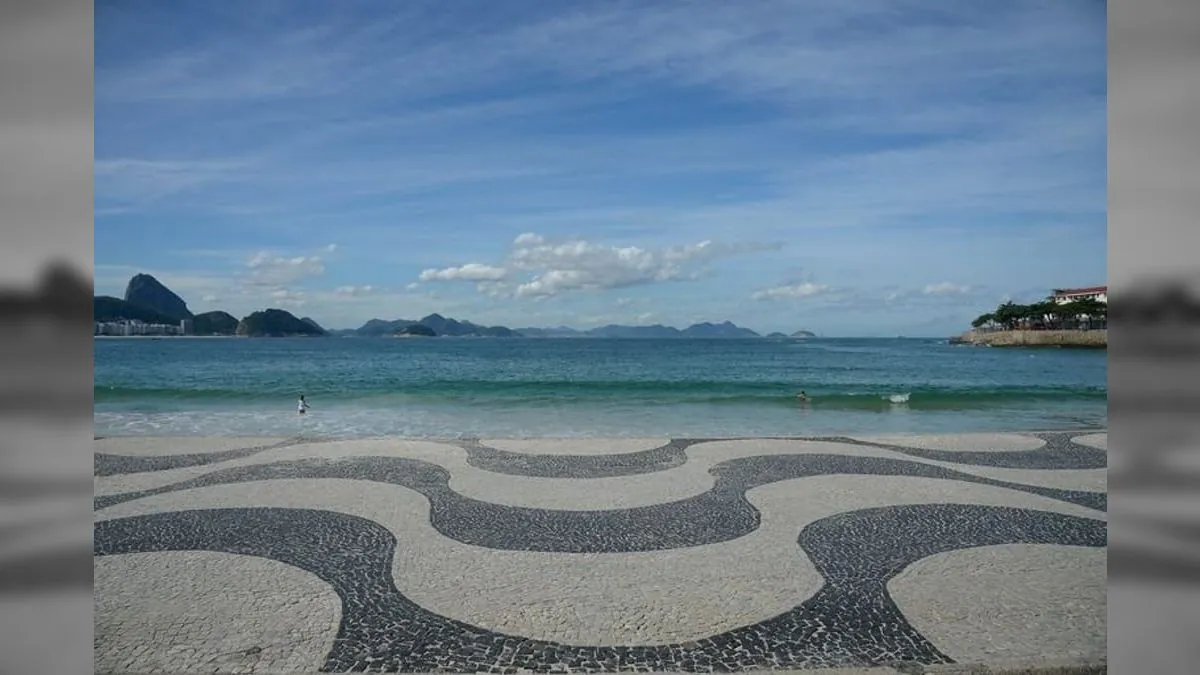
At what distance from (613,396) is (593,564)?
58.8 feet

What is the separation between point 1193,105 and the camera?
1323 millimetres

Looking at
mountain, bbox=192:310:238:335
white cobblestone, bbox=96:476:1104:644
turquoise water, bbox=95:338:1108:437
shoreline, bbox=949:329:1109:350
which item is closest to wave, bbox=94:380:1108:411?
turquoise water, bbox=95:338:1108:437

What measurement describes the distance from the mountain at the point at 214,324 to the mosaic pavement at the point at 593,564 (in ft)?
336

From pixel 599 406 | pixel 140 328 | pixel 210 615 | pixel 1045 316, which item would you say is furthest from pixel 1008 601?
pixel 140 328

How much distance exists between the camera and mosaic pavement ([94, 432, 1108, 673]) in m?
3.92

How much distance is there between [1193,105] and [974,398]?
76.1ft

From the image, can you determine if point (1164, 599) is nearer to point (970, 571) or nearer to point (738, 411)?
point (970, 571)

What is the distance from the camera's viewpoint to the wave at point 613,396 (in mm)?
20672

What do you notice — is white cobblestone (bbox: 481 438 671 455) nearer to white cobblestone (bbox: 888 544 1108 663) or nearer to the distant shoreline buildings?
white cobblestone (bbox: 888 544 1108 663)

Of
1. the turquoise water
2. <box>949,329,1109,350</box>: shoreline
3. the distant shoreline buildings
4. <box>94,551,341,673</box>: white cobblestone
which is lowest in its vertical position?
the turquoise water

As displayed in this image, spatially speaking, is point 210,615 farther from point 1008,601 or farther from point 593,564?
point 1008,601

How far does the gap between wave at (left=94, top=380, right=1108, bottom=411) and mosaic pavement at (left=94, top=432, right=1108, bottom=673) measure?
11196 mm

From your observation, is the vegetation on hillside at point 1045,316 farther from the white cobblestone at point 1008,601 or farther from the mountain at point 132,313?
the mountain at point 132,313

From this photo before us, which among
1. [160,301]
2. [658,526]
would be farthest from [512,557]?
[160,301]
